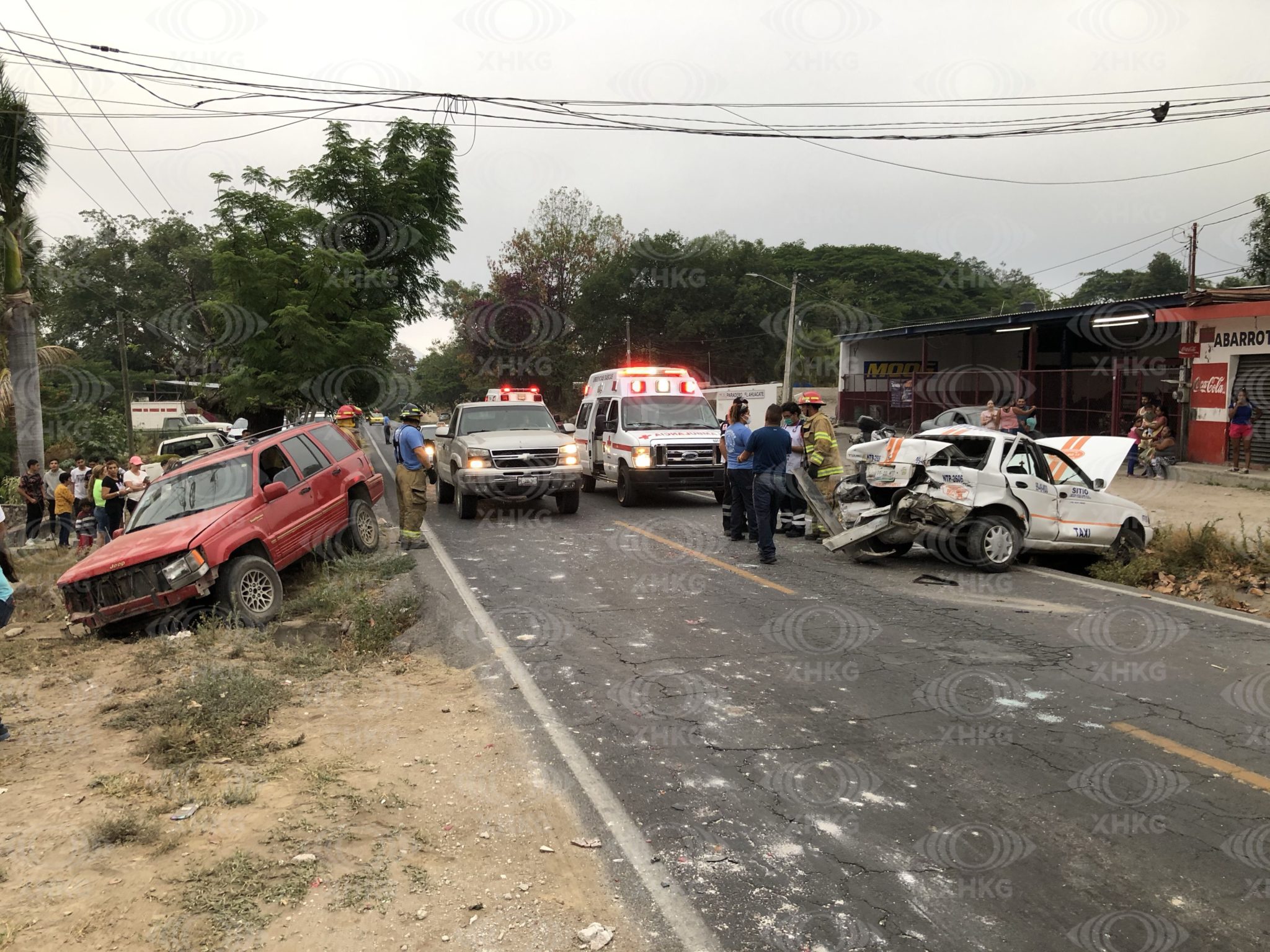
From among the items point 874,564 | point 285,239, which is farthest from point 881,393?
point 874,564

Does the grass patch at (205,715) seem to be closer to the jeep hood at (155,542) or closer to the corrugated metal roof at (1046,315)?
the jeep hood at (155,542)

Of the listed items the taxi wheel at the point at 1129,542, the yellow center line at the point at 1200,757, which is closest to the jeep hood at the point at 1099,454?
the taxi wheel at the point at 1129,542

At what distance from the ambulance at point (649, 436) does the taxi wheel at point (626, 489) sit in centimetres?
1

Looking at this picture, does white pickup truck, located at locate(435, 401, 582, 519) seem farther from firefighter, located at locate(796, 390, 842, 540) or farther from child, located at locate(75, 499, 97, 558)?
child, located at locate(75, 499, 97, 558)

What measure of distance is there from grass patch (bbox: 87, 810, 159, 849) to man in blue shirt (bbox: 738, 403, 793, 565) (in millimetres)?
7593

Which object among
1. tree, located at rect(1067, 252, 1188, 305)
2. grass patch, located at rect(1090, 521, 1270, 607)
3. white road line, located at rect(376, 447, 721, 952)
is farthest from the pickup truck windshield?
tree, located at rect(1067, 252, 1188, 305)

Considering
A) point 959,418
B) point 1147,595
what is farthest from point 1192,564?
point 959,418

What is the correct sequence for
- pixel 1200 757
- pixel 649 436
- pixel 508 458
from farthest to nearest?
pixel 649 436
pixel 508 458
pixel 1200 757

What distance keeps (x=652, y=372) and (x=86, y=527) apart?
10.6 meters

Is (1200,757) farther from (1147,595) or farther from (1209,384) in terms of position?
(1209,384)

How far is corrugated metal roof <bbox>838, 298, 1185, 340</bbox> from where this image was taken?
979 inches

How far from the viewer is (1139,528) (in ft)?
36.7

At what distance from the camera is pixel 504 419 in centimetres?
1634

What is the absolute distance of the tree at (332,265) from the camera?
18906mm
